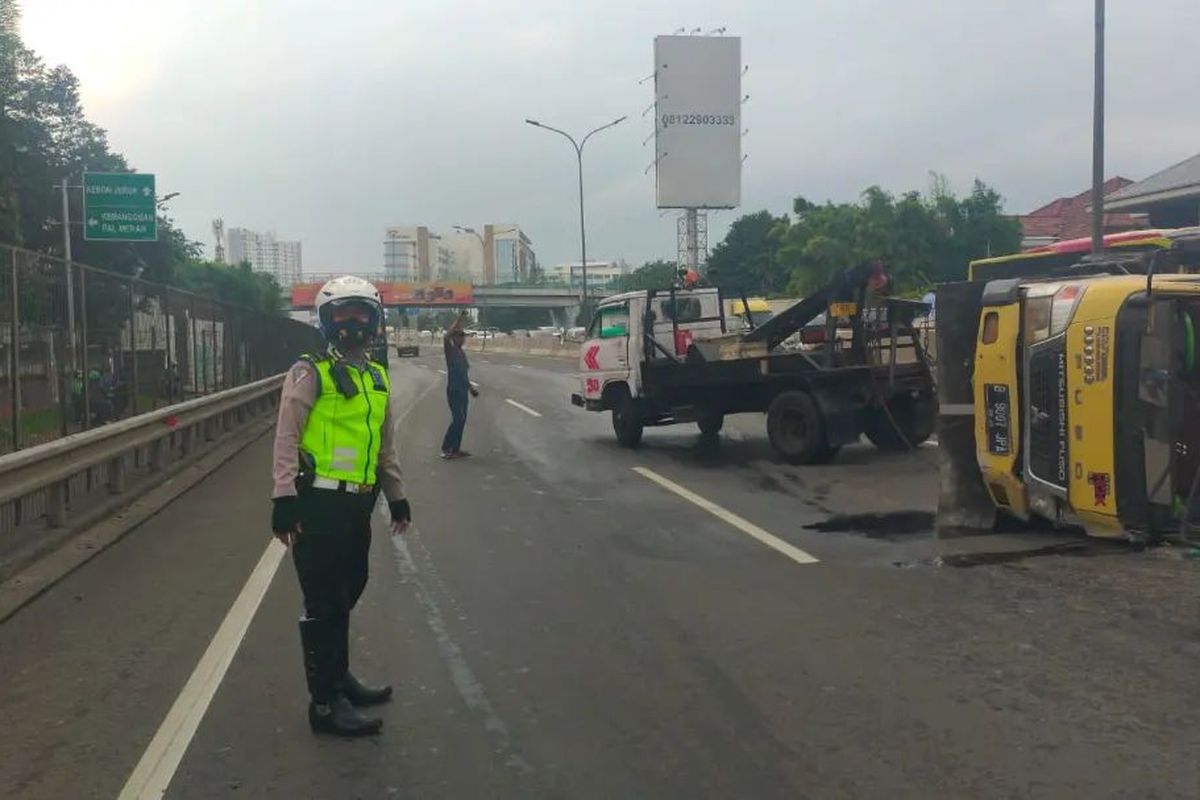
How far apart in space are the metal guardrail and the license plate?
7171 millimetres

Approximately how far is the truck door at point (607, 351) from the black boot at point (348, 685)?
11.3 meters

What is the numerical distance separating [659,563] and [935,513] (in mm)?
3193

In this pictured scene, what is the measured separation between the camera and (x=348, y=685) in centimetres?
528

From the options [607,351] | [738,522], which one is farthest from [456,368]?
[738,522]

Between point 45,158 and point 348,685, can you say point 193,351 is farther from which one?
point 45,158

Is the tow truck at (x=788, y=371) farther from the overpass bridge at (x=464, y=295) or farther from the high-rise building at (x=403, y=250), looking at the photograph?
Answer: the high-rise building at (x=403, y=250)

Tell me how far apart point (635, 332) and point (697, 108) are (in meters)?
44.9

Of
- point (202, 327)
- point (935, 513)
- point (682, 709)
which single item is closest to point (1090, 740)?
point (682, 709)

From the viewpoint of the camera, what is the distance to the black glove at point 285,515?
483cm

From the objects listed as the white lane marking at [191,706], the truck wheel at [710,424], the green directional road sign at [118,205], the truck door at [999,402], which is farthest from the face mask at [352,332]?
the green directional road sign at [118,205]

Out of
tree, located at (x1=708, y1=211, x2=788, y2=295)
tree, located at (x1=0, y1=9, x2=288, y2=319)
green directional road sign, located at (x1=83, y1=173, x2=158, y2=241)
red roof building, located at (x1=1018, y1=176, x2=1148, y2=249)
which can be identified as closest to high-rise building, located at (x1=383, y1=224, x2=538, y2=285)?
tree, located at (x1=708, y1=211, x2=788, y2=295)

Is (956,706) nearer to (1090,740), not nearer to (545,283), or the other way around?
(1090,740)

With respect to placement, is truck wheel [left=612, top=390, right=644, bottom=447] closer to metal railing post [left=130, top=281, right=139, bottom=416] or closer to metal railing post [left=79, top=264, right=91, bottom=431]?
metal railing post [left=130, top=281, right=139, bottom=416]

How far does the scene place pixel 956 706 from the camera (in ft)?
17.4
